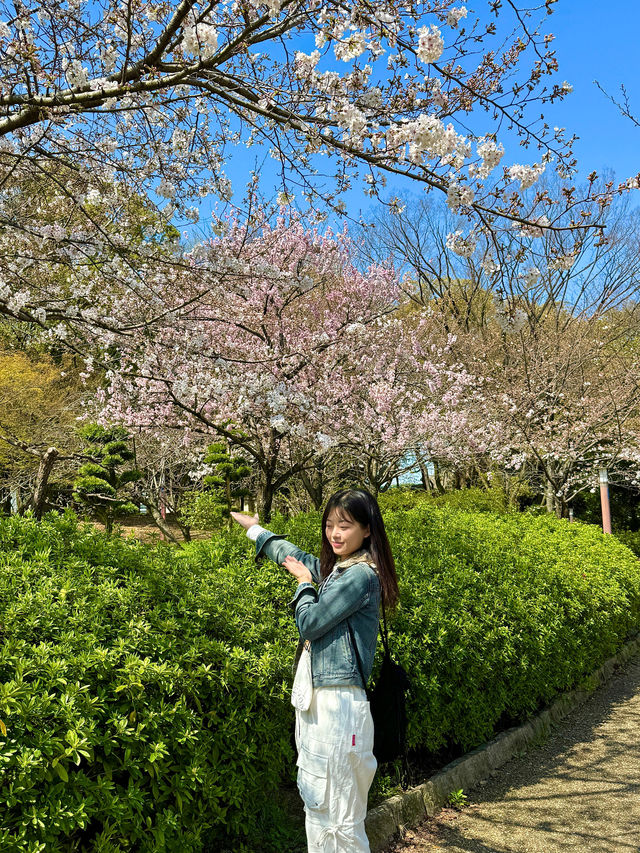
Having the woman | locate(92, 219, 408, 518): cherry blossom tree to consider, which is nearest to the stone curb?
the woman

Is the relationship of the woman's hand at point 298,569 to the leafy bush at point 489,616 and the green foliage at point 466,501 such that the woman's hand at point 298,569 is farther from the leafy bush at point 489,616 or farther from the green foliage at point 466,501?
the green foliage at point 466,501

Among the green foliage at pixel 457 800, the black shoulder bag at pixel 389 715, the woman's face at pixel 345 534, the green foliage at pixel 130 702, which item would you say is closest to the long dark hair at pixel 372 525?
the woman's face at pixel 345 534

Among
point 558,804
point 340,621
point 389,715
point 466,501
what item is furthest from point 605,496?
point 340,621

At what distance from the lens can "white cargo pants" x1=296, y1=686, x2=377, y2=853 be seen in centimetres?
199

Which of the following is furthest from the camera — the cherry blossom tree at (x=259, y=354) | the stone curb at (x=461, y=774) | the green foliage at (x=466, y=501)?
the green foliage at (x=466, y=501)

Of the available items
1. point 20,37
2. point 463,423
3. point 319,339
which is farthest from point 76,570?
point 463,423

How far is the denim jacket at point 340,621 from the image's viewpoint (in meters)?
2.03

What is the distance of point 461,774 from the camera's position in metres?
3.66

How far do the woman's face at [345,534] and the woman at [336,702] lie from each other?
5 centimetres

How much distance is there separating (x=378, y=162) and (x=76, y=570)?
2.34 m

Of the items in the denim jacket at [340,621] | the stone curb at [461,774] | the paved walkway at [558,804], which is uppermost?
the denim jacket at [340,621]

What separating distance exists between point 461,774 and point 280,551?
7.38 ft

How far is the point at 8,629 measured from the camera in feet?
7.15

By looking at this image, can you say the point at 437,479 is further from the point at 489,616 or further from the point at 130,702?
the point at 130,702
